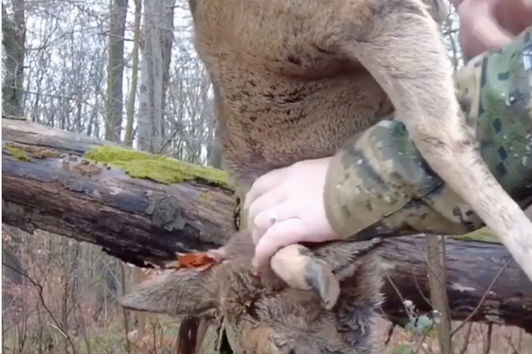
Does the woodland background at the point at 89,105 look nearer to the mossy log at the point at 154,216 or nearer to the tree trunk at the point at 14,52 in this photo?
the tree trunk at the point at 14,52

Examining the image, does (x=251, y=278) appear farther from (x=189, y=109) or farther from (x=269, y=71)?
(x=189, y=109)

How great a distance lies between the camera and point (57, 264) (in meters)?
9.76

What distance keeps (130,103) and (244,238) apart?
10417 mm

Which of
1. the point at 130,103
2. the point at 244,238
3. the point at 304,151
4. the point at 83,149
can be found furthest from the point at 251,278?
the point at 130,103

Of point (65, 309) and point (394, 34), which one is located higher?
point (394, 34)

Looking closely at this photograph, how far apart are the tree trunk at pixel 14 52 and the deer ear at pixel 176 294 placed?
10.2 meters

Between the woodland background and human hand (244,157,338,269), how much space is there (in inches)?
272

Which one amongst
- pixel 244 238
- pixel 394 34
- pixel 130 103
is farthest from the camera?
pixel 130 103

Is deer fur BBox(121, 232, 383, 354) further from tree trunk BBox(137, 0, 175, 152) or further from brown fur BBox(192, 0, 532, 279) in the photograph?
tree trunk BBox(137, 0, 175, 152)

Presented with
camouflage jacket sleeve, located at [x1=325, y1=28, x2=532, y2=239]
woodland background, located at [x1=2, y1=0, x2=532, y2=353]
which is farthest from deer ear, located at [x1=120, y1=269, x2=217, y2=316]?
woodland background, located at [x1=2, y1=0, x2=532, y2=353]

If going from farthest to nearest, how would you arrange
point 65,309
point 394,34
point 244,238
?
point 65,309 → point 244,238 → point 394,34

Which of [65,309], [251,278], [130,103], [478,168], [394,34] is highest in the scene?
[394,34]

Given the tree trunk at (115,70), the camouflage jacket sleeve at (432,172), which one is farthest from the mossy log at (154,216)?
the tree trunk at (115,70)

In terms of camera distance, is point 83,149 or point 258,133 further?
point 83,149
